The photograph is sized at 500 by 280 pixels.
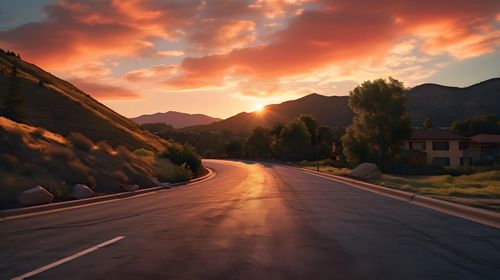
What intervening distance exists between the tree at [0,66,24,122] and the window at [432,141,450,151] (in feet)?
204

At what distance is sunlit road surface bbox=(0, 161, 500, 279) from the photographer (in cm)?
574

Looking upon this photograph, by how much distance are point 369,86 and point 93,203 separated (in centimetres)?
4950

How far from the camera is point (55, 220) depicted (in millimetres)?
10906

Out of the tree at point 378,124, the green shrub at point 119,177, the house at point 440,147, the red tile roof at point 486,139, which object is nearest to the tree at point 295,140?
the house at point 440,147

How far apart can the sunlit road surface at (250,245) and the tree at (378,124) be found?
46.2 meters

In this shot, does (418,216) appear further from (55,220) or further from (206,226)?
(55,220)

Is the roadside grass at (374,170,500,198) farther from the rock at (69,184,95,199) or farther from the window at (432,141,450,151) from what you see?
the window at (432,141,450,151)

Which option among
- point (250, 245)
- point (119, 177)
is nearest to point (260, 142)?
point (119, 177)

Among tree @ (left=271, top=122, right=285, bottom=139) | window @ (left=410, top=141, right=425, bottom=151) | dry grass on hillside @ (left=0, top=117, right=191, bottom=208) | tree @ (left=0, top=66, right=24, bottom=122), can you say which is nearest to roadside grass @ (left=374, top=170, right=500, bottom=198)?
dry grass on hillside @ (left=0, top=117, right=191, bottom=208)

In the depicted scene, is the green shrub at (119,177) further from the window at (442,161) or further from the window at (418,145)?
the window at (442,161)

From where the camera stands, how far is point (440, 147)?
227ft

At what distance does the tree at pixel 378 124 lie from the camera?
56844mm

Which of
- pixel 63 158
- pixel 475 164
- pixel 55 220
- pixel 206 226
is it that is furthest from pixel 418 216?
pixel 475 164

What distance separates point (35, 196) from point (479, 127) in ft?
343
